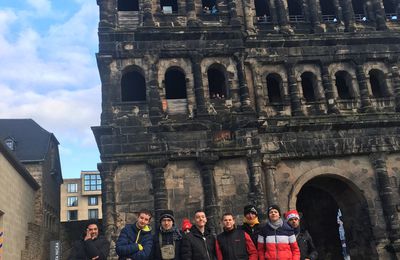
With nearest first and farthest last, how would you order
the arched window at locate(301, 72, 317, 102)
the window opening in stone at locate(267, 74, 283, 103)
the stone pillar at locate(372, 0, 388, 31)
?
the arched window at locate(301, 72, 317, 102) → the window opening in stone at locate(267, 74, 283, 103) → the stone pillar at locate(372, 0, 388, 31)

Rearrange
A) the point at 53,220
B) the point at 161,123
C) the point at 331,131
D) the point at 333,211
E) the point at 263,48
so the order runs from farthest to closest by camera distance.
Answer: the point at 53,220
the point at 333,211
the point at 263,48
the point at 331,131
the point at 161,123

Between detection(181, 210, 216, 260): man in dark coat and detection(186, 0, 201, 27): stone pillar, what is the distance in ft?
42.9

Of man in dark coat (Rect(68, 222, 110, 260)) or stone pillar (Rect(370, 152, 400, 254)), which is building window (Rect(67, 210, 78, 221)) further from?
man in dark coat (Rect(68, 222, 110, 260))

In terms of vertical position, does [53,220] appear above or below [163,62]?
below

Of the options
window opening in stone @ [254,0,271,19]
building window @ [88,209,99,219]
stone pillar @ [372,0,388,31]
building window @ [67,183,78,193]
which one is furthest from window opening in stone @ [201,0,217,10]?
building window @ [67,183,78,193]

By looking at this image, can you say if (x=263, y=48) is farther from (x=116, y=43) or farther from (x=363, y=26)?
(x=116, y=43)

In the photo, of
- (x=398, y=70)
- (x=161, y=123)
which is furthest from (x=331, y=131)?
(x=161, y=123)

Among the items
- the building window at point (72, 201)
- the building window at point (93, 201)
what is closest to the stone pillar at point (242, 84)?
the building window at point (93, 201)

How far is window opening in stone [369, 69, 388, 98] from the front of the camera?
1983cm

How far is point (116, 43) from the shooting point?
1781cm

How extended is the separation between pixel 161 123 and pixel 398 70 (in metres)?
11.0

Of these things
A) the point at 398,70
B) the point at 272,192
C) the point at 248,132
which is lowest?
the point at 272,192

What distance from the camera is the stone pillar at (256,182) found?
54.0 ft

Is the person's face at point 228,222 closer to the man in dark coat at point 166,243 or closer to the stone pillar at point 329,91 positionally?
the man in dark coat at point 166,243
